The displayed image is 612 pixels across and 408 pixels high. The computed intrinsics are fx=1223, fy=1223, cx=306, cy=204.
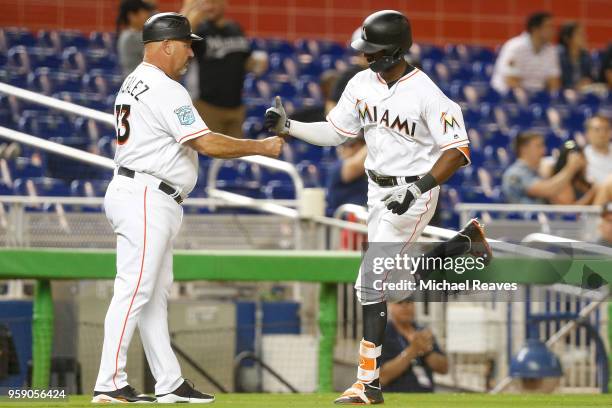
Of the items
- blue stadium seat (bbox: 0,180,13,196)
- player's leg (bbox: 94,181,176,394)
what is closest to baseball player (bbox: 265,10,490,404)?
player's leg (bbox: 94,181,176,394)

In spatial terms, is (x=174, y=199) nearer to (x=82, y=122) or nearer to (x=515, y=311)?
(x=515, y=311)

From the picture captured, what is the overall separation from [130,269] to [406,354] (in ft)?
7.11

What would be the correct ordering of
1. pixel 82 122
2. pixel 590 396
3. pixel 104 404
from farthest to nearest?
pixel 82 122, pixel 590 396, pixel 104 404

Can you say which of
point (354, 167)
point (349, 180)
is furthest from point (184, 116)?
point (349, 180)

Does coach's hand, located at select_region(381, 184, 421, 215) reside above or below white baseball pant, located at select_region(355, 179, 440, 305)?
above

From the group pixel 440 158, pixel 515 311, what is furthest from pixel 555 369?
pixel 440 158

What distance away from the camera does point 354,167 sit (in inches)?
301

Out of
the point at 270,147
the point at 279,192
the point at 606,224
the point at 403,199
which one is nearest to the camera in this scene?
the point at 403,199

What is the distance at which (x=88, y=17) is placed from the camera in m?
14.6

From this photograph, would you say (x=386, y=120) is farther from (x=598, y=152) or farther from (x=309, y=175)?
(x=309, y=175)

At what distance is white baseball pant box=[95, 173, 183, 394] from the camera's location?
4.74 m

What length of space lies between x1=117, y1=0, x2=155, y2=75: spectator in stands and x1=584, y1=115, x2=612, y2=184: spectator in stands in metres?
3.85

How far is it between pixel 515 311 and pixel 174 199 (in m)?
2.76

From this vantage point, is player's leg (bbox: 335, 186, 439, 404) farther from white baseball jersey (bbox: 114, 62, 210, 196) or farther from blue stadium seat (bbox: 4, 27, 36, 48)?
blue stadium seat (bbox: 4, 27, 36, 48)
